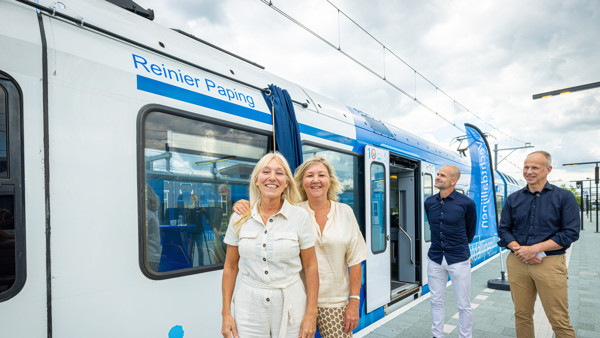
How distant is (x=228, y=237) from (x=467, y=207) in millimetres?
2942

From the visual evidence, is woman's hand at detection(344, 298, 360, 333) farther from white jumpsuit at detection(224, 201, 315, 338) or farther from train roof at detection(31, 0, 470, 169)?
train roof at detection(31, 0, 470, 169)

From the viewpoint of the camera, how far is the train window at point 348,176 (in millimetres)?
4016

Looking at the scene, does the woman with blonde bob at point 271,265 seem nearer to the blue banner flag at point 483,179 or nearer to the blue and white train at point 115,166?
the blue and white train at point 115,166

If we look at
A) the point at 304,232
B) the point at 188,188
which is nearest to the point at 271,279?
the point at 304,232

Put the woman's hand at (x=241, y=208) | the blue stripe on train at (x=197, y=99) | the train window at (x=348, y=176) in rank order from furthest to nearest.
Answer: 1. the train window at (x=348, y=176)
2. the blue stripe on train at (x=197, y=99)
3. the woman's hand at (x=241, y=208)

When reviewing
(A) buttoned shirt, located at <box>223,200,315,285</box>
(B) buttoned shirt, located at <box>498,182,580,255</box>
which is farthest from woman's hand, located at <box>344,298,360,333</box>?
(B) buttoned shirt, located at <box>498,182,580,255</box>

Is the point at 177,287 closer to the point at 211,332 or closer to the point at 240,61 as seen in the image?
the point at 211,332

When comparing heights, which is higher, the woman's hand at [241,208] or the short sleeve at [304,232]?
the woman's hand at [241,208]

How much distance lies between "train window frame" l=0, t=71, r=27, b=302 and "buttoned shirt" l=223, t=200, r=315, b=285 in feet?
3.03

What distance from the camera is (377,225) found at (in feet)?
15.6

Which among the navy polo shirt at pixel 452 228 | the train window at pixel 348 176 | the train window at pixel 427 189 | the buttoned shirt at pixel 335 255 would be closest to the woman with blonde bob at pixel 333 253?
the buttoned shirt at pixel 335 255

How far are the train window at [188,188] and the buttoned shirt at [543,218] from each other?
2512mm

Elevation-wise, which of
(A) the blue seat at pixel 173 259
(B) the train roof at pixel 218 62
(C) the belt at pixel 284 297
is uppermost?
(B) the train roof at pixel 218 62

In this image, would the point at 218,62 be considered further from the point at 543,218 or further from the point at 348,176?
the point at 543,218
